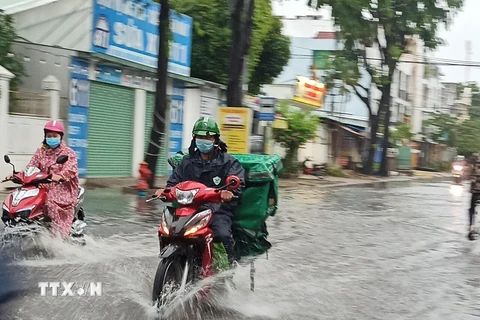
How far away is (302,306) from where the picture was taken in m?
6.45

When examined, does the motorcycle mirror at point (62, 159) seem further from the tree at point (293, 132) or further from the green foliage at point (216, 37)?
the tree at point (293, 132)

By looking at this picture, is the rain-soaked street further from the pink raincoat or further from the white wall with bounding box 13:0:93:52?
the white wall with bounding box 13:0:93:52

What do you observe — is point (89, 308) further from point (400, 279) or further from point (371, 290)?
point (400, 279)

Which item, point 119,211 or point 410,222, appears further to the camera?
point 410,222

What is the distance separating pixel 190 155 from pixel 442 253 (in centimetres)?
554

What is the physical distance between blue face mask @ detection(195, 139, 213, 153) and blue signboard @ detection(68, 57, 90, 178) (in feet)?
39.2

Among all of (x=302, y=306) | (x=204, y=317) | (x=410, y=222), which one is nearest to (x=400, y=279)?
(x=302, y=306)

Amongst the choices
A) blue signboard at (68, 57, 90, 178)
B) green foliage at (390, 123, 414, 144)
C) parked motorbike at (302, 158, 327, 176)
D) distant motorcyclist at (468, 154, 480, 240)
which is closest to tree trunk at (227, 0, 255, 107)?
blue signboard at (68, 57, 90, 178)

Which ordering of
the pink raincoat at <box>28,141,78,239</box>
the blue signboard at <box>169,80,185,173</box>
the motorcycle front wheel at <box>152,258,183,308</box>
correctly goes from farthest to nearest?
the blue signboard at <box>169,80,185,173</box>
the pink raincoat at <box>28,141,78,239</box>
the motorcycle front wheel at <box>152,258,183,308</box>

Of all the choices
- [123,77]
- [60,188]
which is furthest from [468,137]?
[60,188]

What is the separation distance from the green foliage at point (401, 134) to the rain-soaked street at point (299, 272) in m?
29.8

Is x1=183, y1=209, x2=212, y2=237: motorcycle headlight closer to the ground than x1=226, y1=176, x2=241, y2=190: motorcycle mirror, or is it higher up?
closer to the ground

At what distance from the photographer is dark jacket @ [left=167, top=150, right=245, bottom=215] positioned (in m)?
6.16

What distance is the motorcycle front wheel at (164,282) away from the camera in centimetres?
543
